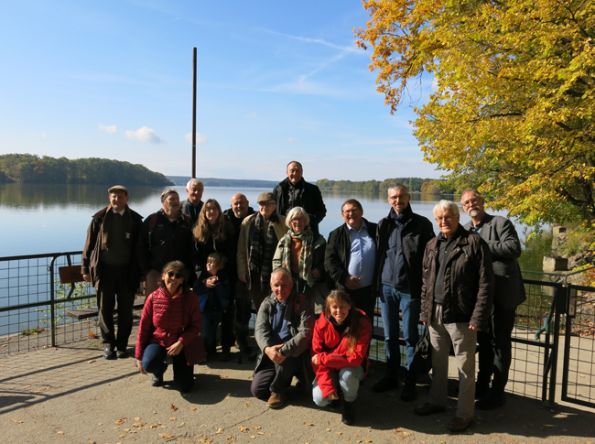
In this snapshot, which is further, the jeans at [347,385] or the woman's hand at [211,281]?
the woman's hand at [211,281]

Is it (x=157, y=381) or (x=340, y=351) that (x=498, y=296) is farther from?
(x=157, y=381)

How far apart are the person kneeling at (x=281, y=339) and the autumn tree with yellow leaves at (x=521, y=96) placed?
5.98 meters

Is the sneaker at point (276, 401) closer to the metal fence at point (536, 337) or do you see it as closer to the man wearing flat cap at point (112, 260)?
the metal fence at point (536, 337)

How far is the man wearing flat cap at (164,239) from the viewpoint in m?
5.26

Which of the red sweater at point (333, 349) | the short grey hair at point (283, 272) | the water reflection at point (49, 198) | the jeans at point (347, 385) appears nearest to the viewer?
the jeans at point (347, 385)

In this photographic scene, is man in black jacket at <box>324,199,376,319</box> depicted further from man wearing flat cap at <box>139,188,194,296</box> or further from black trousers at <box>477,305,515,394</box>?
man wearing flat cap at <box>139,188,194,296</box>

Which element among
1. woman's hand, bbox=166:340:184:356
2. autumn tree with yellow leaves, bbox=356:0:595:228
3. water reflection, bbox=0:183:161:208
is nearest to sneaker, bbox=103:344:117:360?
woman's hand, bbox=166:340:184:356

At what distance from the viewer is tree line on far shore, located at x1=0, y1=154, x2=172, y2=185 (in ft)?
245

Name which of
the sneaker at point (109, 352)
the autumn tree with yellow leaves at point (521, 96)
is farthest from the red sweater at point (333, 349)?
the autumn tree with yellow leaves at point (521, 96)

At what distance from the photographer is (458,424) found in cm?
375

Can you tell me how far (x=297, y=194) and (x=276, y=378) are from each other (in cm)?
222

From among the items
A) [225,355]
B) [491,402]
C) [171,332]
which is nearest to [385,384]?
[491,402]

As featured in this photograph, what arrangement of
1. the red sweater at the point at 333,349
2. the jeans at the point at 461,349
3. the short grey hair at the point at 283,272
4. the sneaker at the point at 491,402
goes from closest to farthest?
the jeans at the point at 461,349 < the red sweater at the point at 333,349 < the sneaker at the point at 491,402 < the short grey hair at the point at 283,272

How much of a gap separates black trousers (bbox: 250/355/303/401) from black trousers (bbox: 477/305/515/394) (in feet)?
5.68
